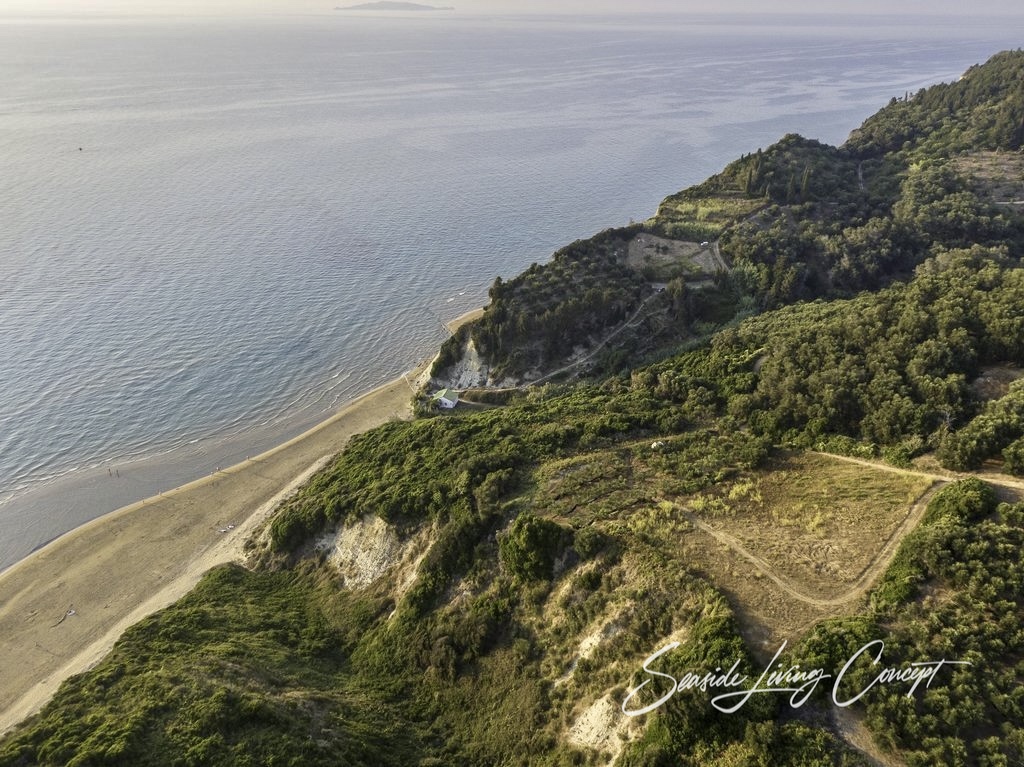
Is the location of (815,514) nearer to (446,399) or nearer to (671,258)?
(446,399)

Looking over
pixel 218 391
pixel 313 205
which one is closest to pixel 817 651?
pixel 218 391

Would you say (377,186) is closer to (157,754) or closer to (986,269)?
(986,269)

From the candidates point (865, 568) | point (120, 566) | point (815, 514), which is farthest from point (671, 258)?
point (120, 566)

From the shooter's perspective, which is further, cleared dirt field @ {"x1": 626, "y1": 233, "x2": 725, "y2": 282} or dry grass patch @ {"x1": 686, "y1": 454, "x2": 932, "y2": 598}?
cleared dirt field @ {"x1": 626, "y1": 233, "x2": 725, "y2": 282}

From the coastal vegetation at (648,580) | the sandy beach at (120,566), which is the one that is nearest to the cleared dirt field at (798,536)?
the coastal vegetation at (648,580)

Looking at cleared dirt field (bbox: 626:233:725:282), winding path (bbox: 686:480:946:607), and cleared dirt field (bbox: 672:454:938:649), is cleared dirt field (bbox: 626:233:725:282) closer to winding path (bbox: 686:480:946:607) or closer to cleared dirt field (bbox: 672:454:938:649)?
cleared dirt field (bbox: 672:454:938:649)

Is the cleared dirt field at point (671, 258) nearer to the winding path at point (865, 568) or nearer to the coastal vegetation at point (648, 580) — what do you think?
the coastal vegetation at point (648, 580)

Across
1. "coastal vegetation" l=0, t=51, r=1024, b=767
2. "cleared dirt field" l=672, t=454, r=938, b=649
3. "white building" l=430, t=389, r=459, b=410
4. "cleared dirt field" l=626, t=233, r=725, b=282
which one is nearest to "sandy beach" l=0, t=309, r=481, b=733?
"coastal vegetation" l=0, t=51, r=1024, b=767
